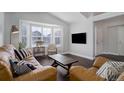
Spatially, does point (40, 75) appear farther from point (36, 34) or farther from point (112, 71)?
point (36, 34)

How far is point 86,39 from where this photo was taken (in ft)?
12.8

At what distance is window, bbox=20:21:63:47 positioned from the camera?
4.28 meters

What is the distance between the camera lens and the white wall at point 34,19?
13.3 feet

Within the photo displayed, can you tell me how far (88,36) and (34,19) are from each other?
2213 millimetres

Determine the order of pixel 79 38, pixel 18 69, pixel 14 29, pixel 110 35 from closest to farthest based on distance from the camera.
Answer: pixel 18 69 → pixel 110 35 → pixel 14 29 → pixel 79 38

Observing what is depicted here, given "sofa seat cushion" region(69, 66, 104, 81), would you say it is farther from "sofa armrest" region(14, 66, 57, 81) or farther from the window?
the window

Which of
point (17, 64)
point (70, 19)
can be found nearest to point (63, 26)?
point (70, 19)

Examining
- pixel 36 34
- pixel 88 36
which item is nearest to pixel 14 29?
pixel 36 34

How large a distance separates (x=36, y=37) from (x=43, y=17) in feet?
2.88

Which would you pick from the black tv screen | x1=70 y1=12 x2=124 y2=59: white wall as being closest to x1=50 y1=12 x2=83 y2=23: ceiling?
x1=70 y1=12 x2=124 y2=59: white wall

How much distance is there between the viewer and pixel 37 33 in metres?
4.37

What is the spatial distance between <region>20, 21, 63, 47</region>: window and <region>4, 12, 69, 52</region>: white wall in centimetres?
19

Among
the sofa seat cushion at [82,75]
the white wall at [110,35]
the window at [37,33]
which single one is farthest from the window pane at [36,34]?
the sofa seat cushion at [82,75]
